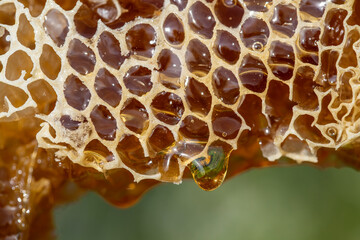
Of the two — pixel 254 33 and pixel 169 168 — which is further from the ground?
pixel 254 33

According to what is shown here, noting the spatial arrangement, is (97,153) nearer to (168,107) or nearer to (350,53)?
(168,107)

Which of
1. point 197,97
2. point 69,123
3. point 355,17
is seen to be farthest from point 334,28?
point 69,123

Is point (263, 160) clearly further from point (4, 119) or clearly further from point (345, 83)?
point (4, 119)

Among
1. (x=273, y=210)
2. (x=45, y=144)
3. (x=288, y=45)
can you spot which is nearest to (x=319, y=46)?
(x=288, y=45)

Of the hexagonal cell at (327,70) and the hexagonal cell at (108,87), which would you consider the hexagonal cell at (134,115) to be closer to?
the hexagonal cell at (108,87)

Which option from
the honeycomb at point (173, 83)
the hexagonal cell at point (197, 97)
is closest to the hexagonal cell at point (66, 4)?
the honeycomb at point (173, 83)

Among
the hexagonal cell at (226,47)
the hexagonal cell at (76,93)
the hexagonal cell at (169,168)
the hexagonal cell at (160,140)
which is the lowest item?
the hexagonal cell at (169,168)

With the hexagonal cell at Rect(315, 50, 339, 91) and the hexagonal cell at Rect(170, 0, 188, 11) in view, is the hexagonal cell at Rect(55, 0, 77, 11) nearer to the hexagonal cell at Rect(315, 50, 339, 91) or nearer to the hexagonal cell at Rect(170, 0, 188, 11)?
the hexagonal cell at Rect(170, 0, 188, 11)
